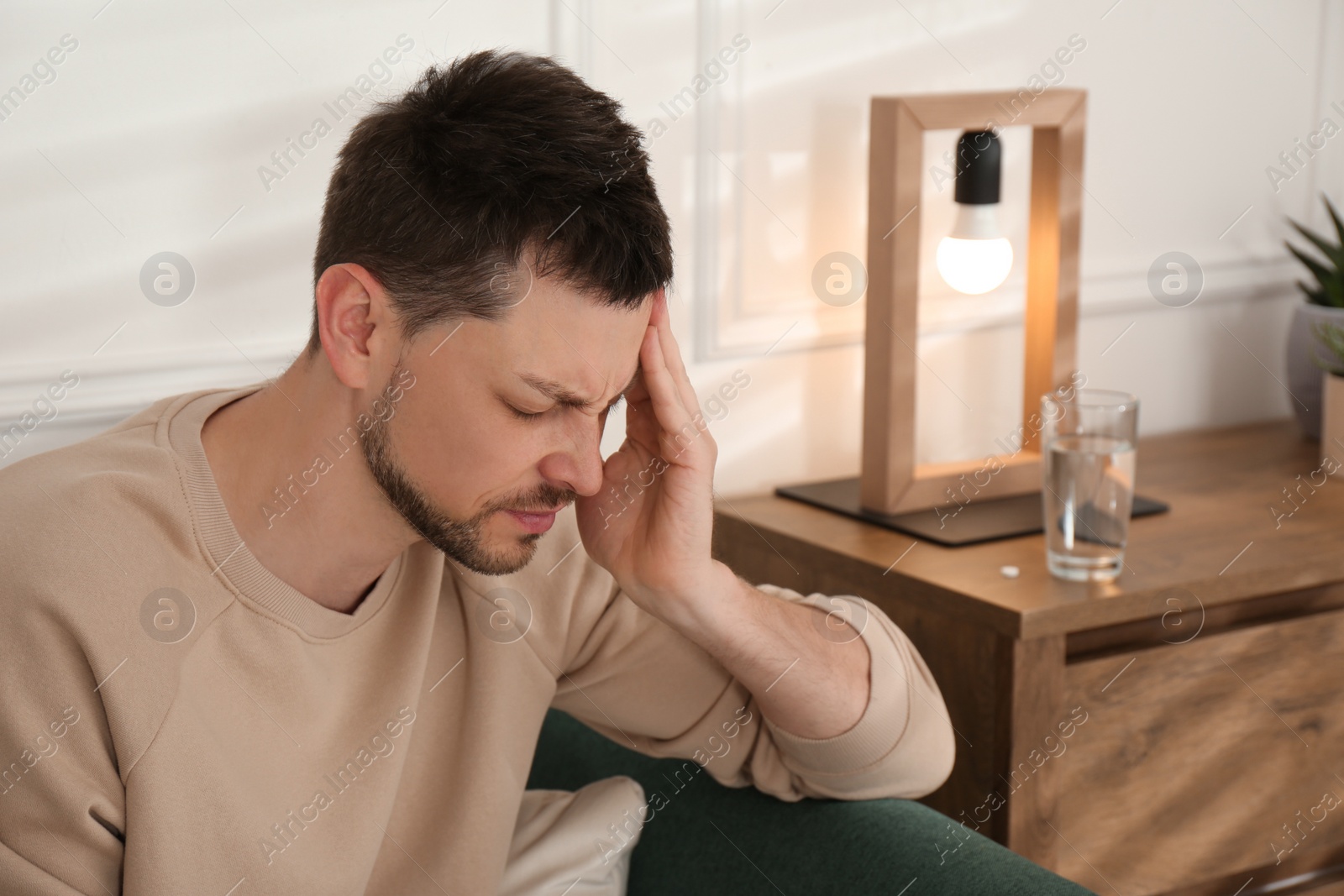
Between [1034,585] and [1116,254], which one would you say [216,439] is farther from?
[1116,254]

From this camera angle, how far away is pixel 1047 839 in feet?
5.07

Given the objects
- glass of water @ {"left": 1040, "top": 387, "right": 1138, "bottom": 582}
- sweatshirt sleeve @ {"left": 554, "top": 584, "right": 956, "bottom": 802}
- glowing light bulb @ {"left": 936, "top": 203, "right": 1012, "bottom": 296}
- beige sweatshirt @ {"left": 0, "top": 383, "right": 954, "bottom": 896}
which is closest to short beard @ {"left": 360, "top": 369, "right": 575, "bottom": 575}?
beige sweatshirt @ {"left": 0, "top": 383, "right": 954, "bottom": 896}

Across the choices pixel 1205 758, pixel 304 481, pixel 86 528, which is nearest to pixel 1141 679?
pixel 1205 758

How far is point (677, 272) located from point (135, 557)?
968mm

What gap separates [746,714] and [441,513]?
0.40 metres

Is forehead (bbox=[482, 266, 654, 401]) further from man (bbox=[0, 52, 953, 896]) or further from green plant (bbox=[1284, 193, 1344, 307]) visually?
green plant (bbox=[1284, 193, 1344, 307])

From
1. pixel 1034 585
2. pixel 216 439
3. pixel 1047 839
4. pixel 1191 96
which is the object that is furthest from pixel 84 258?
pixel 1191 96

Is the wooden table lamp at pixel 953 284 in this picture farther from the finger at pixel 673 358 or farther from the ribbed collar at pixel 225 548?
the ribbed collar at pixel 225 548

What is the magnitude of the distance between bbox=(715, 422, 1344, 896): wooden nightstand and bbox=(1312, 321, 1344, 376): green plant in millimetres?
285

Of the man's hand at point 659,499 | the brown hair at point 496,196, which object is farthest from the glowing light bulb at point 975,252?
the brown hair at point 496,196

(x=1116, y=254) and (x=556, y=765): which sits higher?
(x=1116, y=254)

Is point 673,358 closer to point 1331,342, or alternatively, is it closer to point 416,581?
point 416,581

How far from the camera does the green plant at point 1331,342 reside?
6.72 ft

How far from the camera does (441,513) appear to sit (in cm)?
116
